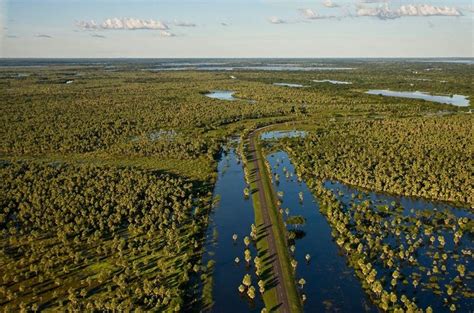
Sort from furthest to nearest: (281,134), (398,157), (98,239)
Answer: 1. (281,134)
2. (398,157)
3. (98,239)

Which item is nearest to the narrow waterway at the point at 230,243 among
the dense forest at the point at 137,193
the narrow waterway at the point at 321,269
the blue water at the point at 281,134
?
the dense forest at the point at 137,193

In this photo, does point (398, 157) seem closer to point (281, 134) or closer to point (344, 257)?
point (281, 134)

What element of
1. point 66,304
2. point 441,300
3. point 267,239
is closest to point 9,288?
point 66,304

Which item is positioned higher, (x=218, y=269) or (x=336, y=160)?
(x=336, y=160)

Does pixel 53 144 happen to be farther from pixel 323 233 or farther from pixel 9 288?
pixel 323 233

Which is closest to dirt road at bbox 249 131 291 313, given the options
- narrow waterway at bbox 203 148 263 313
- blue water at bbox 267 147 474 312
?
narrow waterway at bbox 203 148 263 313

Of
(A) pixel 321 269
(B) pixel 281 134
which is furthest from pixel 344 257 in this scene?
(B) pixel 281 134

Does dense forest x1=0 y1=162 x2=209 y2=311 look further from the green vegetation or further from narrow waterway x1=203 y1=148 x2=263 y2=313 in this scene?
the green vegetation

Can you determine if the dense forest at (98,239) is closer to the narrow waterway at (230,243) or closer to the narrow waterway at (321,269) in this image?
the narrow waterway at (230,243)
